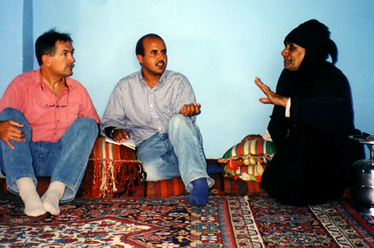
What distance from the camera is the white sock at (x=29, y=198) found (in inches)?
79.9

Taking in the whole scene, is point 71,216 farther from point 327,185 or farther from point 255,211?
point 327,185

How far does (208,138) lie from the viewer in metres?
3.34

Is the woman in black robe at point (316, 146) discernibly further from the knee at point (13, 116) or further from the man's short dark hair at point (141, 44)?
the knee at point (13, 116)

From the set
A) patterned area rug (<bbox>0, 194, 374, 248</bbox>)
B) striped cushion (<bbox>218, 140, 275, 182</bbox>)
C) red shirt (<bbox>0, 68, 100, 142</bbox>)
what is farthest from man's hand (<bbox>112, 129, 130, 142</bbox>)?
striped cushion (<bbox>218, 140, 275, 182</bbox>)

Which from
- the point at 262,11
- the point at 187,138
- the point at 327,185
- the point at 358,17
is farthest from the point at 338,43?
the point at 187,138

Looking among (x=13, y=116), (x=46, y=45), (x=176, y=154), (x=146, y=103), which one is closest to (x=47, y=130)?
(x=13, y=116)

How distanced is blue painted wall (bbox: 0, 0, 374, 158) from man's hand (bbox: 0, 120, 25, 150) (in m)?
1.07

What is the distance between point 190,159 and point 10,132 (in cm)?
114

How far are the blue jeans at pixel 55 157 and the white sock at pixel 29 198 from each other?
4 cm

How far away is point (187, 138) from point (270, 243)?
94 cm

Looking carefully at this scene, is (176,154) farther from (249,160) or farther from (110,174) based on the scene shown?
(249,160)

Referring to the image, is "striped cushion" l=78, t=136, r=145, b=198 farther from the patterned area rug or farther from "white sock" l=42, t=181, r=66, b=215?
"white sock" l=42, t=181, r=66, b=215

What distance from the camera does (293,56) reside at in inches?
105

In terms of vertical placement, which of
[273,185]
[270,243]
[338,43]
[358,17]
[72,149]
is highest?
[358,17]
